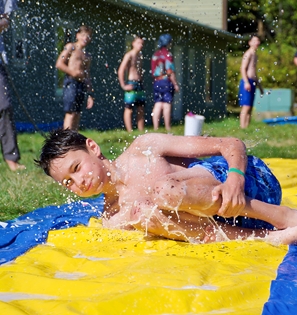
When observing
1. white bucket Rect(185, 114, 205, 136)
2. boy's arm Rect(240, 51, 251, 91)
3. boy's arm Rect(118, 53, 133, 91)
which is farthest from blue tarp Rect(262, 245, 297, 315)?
boy's arm Rect(240, 51, 251, 91)

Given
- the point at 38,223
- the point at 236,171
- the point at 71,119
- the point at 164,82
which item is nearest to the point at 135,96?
the point at 164,82

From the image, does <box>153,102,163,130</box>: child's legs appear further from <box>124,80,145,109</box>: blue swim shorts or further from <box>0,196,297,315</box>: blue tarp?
<box>0,196,297,315</box>: blue tarp

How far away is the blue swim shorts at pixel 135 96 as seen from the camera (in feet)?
37.2

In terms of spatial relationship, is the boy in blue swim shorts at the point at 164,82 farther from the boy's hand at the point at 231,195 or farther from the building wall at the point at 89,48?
the boy's hand at the point at 231,195

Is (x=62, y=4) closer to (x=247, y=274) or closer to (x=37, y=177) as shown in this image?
(x=37, y=177)

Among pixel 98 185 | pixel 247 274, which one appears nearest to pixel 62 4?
pixel 98 185

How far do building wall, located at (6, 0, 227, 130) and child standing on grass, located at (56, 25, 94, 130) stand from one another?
3.67m

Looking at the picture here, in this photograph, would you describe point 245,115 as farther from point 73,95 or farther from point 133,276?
point 133,276

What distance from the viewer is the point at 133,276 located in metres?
2.84

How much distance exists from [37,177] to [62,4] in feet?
26.7

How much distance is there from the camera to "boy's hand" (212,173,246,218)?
3285 mm

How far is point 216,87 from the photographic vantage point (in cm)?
2528

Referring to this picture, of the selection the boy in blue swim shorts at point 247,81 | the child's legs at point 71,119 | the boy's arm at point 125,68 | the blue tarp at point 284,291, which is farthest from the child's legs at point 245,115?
the blue tarp at point 284,291

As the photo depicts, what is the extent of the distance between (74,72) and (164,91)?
3340 millimetres
